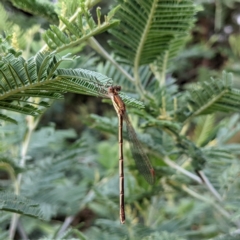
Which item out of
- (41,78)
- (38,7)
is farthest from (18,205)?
(38,7)

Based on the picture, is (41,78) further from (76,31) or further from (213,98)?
(213,98)

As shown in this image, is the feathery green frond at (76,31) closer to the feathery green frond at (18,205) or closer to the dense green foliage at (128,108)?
the dense green foliage at (128,108)

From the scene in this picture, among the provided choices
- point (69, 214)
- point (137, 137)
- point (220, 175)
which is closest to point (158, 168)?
point (137, 137)

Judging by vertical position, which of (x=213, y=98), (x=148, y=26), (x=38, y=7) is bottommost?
(x=213, y=98)

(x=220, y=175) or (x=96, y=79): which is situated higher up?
(x=96, y=79)

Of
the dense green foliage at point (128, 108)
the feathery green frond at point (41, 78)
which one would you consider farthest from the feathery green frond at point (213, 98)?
the feathery green frond at point (41, 78)

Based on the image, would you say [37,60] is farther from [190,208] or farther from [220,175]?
[190,208]
